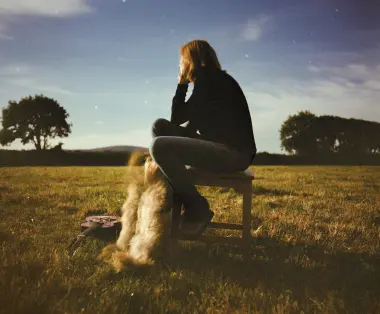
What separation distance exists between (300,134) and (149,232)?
53880 mm

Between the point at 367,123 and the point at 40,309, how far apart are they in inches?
2003

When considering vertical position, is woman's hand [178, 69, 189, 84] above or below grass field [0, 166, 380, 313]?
above

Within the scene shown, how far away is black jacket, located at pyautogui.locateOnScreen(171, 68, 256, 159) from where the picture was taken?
12.1ft

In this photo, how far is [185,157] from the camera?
3701 millimetres

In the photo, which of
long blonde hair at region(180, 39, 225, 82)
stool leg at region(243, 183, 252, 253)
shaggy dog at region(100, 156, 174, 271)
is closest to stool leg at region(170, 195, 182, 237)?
shaggy dog at region(100, 156, 174, 271)

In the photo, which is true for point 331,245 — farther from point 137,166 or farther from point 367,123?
point 367,123

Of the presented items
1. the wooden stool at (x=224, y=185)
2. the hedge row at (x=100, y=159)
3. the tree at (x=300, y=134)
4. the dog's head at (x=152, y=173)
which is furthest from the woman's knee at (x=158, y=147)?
the tree at (x=300, y=134)

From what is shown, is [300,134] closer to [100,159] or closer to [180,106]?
[100,159]

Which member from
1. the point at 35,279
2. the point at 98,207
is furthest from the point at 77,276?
the point at 98,207

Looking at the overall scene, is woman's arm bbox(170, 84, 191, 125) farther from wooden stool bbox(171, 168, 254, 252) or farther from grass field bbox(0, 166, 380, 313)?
grass field bbox(0, 166, 380, 313)

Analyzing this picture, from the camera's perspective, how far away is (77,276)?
3.12 meters

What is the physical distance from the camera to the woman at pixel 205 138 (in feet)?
12.0

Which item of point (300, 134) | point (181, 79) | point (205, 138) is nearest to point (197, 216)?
point (205, 138)

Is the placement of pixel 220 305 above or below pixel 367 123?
below
